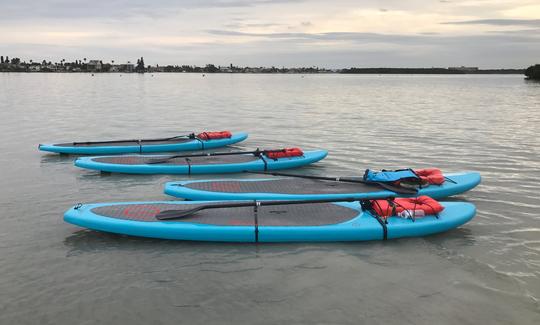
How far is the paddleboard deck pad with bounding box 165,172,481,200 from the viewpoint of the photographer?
8.77 meters

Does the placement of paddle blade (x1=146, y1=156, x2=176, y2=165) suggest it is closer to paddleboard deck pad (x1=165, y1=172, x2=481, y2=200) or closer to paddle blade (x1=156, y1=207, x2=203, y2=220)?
paddleboard deck pad (x1=165, y1=172, x2=481, y2=200)

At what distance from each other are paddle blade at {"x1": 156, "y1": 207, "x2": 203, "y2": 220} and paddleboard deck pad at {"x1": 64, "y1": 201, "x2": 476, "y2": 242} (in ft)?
0.22

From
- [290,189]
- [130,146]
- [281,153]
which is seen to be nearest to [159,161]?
[130,146]

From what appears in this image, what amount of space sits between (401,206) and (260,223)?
2434 millimetres

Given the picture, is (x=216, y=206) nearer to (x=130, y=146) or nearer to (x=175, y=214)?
(x=175, y=214)

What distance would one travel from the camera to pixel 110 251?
23.1 feet

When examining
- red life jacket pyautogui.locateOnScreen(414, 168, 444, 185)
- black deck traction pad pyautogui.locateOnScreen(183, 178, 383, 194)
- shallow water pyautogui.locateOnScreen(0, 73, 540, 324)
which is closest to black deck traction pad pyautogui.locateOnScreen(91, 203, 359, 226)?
shallow water pyautogui.locateOnScreen(0, 73, 540, 324)

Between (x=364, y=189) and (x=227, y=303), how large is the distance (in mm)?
4342

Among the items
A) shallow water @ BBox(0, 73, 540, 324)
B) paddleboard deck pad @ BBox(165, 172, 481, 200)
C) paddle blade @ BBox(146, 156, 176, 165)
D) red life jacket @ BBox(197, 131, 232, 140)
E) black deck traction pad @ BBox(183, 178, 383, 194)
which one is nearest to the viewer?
shallow water @ BBox(0, 73, 540, 324)

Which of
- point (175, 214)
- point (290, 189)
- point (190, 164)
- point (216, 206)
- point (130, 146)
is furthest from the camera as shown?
point (130, 146)

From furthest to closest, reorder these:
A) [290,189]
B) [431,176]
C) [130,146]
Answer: [130,146], [431,176], [290,189]

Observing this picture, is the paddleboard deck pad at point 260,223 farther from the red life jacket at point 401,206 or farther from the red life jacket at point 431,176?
the red life jacket at point 431,176

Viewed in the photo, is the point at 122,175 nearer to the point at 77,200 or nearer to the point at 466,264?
the point at 77,200

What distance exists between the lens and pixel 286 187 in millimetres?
9320
